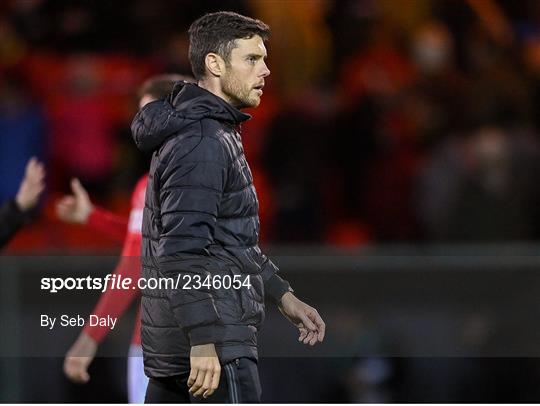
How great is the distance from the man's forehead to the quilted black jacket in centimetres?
16

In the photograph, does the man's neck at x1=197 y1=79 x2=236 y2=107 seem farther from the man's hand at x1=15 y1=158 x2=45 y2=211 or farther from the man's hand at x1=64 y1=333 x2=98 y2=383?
the man's hand at x1=15 y1=158 x2=45 y2=211

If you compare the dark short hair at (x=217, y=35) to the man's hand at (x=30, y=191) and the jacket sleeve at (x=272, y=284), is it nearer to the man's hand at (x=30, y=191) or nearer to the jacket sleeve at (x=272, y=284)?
the jacket sleeve at (x=272, y=284)

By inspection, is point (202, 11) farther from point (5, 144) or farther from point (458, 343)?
point (458, 343)

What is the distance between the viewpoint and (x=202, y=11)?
356 inches

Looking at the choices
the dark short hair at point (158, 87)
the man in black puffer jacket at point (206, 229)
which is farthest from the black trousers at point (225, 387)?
the dark short hair at point (158, 87)

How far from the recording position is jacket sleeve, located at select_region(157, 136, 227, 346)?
3.93 metres

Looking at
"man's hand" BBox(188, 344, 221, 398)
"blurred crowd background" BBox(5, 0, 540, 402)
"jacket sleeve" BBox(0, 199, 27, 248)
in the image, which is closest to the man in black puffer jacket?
"man's hand" BBox(188, 344, 221, 398)

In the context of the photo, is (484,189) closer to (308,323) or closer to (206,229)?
(308,323)

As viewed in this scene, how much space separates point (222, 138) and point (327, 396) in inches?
131

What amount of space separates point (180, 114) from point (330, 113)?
15.1ft

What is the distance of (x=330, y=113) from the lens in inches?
342

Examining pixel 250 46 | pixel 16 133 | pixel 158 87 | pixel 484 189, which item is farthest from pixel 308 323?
pixel 16 133

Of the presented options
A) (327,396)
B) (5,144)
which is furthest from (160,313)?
(5,144)

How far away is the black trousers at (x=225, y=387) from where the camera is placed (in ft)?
13.5
